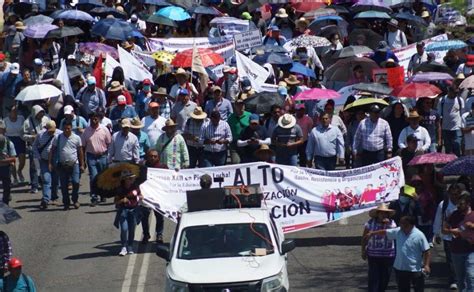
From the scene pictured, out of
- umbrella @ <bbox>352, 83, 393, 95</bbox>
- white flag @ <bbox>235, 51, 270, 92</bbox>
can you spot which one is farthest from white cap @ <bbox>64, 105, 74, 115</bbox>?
umbrella @ <bbox>352, 83, 393, 95</bbox>

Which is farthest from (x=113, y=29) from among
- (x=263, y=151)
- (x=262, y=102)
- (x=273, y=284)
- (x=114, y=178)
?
(x=273, y=284)

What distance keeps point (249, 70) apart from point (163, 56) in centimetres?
316

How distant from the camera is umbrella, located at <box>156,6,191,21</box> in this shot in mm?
38750

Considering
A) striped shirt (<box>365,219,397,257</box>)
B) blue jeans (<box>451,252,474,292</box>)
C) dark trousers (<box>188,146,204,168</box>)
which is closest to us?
blue jeans (<box>451,252,474,292</box>)

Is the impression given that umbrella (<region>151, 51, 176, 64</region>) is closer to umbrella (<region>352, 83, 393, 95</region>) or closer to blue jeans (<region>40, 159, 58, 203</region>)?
umbrella (<region>352, 83, 393, 95</region>)

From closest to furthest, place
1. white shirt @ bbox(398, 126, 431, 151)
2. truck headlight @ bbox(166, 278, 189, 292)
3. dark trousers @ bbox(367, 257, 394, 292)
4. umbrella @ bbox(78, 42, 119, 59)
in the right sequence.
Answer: truck headlight @ bbox(166, 278, 189, 292), dark trousers @ bbox(367, 257, 394, 292), white shirt @ bbox(398, 126, 431, 151), umbrella @ bbox(78, 42, 119, 59)

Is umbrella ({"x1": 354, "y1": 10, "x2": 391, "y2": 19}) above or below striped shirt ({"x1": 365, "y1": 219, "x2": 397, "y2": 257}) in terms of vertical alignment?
above

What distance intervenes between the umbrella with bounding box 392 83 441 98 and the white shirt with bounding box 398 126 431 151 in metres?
1.83

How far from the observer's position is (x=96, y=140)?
28.0 metres

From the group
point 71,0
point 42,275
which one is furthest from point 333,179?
point 71,0

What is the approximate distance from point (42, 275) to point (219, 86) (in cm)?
1011

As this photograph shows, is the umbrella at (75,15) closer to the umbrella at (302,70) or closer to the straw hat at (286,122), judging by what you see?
the umbrella at (302,70)

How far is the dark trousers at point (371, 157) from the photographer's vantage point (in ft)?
87.6

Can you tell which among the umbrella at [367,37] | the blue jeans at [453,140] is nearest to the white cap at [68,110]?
the blue jeans at [453,140]
